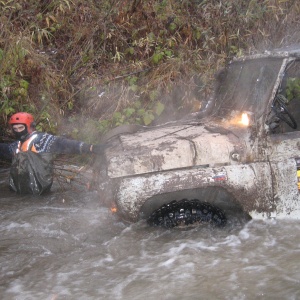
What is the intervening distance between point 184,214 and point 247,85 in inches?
58.9

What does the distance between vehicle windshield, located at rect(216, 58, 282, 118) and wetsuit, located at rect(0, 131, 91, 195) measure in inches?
68.0

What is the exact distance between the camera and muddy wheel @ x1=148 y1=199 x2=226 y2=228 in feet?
13.4

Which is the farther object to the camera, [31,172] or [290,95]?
[31,172]

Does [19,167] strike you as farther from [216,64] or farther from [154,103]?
[216,64]

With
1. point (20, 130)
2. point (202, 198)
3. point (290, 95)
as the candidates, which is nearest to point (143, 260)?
point (202, 198)

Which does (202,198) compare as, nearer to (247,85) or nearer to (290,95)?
(247,85)

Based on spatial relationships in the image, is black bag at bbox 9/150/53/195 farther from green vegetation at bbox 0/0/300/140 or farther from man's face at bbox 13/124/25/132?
green vegetation at bbox 0/0/300/140

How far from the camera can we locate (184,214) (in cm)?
409

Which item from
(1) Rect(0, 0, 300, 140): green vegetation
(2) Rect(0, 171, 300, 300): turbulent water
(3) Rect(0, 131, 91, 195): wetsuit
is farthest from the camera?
(1) Rect(0, 0, 300, 140): green vegetation

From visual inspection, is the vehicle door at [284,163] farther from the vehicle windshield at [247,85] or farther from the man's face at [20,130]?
the man's face at [20,130]

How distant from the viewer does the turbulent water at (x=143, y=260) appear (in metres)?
3.64

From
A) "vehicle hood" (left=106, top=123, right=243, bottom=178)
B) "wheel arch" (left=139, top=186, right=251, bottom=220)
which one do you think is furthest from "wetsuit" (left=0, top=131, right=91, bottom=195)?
"wheel arch" (left=139, top=186, right=251, bottom=220)

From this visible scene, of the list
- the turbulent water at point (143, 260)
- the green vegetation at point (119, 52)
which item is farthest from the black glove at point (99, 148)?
the green vegetation at point (119, 52)

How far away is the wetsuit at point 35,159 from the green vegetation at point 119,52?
223cm
